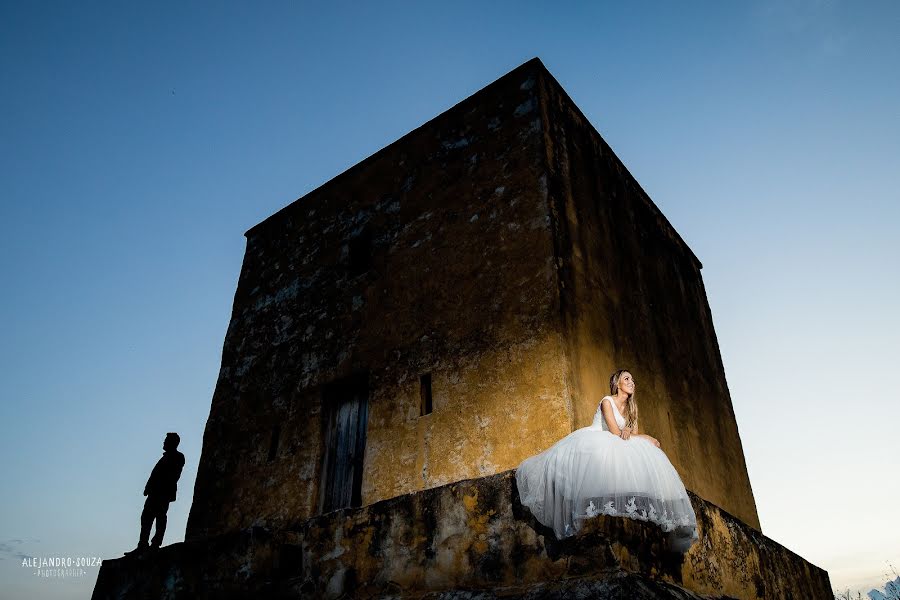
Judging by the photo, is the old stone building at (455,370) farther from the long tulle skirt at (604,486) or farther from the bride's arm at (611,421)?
the bride's arm at (611,421)

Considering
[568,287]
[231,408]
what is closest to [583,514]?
[568,287]

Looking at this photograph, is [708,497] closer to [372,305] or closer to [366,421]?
[366,421]

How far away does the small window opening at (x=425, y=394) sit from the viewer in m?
7.73

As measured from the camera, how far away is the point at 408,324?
8.48 m

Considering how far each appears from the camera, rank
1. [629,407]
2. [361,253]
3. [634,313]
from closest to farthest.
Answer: [629,407], [634,313], [361,253]

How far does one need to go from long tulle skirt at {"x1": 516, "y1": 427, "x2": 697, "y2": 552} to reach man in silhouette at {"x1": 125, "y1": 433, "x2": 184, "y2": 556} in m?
5.66

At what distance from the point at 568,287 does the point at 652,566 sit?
3.72m

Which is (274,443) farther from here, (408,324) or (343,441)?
(408,324)

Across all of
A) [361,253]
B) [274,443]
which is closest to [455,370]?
[361,253]

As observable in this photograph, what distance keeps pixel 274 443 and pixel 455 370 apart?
355 cm

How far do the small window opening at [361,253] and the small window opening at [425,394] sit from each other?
246 centimetres

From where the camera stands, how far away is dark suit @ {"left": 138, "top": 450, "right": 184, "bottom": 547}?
25.9 feet

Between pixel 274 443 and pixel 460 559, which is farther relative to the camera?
pixel 274 443

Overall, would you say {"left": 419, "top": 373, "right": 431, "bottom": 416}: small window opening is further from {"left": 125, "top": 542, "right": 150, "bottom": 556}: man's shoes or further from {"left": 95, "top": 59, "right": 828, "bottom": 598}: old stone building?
{"left": 125, "top": 542, "right": 150, "bottom": 556}: man's shoes
